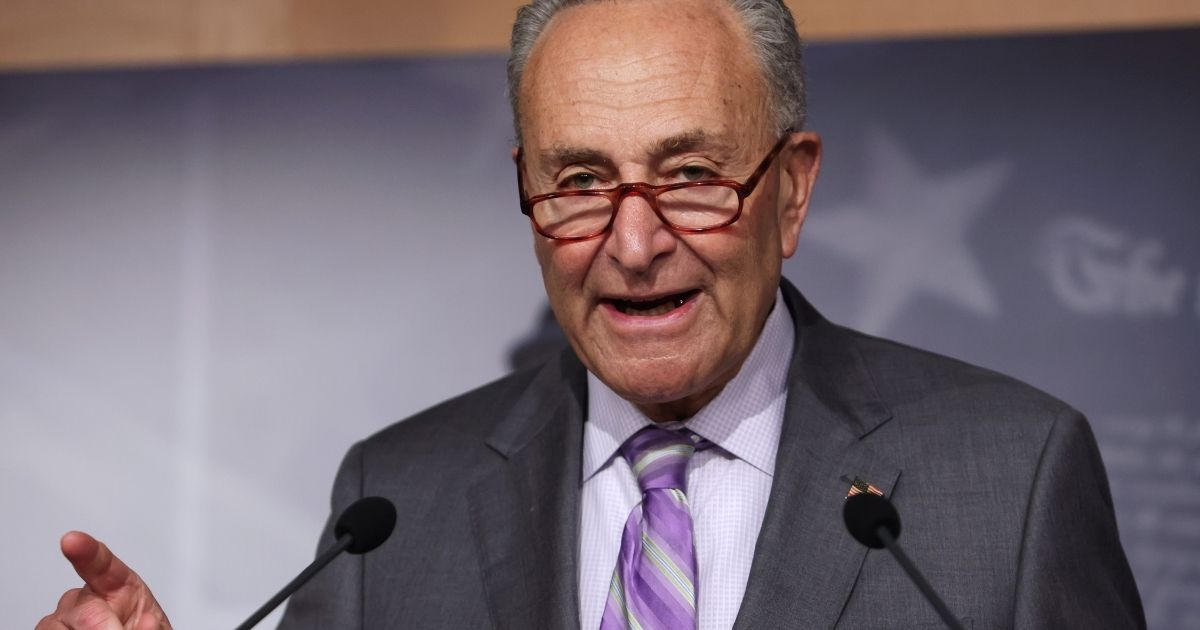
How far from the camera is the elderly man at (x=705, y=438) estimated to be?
1819 mm

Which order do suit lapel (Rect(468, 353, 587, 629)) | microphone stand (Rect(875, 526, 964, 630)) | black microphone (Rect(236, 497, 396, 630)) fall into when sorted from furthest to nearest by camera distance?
suit lapel (Rect(468, 353, 587, 629)) < black microphone (Rect(236, 497, 396, 630)) < microphone stand (Rect(875, 526, 964, 630))

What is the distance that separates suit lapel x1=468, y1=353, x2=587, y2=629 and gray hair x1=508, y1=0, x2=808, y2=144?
16.2 inches

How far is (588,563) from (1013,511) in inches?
23.0

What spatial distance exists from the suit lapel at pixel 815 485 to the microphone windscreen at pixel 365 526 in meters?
0.47

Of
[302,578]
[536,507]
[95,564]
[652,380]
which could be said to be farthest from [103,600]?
[652,380]

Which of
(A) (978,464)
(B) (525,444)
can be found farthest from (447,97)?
(A) (978,464)

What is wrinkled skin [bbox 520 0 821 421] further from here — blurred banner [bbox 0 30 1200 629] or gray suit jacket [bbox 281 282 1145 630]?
blurred banner [bbox 0 30 1200 629]

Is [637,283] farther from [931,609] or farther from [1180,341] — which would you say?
[1180,341]

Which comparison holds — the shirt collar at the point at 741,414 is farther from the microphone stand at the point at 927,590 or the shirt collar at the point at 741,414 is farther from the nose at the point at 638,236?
the microphone stand at the point at 927,590

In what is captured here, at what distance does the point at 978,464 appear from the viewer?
1896 millimetres

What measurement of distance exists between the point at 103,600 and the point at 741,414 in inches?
35.0

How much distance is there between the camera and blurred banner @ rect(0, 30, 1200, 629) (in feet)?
8.15

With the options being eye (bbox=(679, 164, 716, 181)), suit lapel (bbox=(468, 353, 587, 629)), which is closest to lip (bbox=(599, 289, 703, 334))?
eye (bbox=(679, 164, 716, 181))

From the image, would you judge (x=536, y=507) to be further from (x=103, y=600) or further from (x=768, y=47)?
(x=768, y=47)
